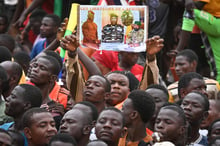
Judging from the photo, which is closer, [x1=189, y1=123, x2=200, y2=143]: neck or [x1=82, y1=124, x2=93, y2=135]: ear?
[x1=82, y1=124, x2=93, y2=135]: ear

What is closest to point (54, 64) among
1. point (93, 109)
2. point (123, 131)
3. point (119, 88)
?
point (119, 88)

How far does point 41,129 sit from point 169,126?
117 cm

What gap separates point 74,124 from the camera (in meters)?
6.90

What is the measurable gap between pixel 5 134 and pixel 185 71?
356 centimetres

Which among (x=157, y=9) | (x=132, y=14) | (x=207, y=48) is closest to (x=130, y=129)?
(x=132, y=14)

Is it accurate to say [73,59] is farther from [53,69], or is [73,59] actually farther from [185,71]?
[185,71]

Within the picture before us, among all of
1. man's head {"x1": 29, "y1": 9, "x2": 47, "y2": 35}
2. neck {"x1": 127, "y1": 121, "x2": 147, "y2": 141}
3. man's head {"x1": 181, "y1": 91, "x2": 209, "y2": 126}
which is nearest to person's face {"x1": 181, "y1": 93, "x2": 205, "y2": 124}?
man's head {"x1": 181, "y1": 91, "x2": 209, "y2": 126}

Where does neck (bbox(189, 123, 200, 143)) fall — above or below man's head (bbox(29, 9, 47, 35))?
below

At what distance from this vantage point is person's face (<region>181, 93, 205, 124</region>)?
7387mm

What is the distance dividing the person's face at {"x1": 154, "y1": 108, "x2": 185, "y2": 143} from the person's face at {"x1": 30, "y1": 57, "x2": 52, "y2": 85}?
5.66 feet

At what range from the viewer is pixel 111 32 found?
8.22 m

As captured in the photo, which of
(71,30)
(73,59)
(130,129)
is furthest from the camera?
(71,30)

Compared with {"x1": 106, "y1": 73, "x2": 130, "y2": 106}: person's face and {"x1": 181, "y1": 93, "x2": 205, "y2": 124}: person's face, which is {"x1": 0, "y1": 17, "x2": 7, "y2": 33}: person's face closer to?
{"x1": 106, "y1": 73, "x2": 130, "y2": 106}: person's face

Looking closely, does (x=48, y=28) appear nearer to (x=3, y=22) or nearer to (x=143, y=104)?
(x=3, y=22)
